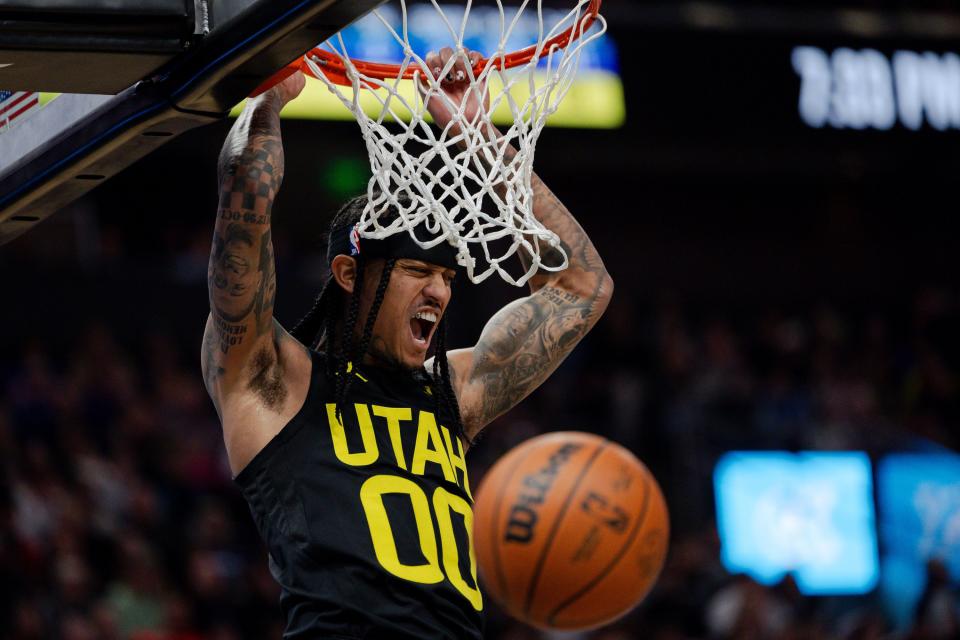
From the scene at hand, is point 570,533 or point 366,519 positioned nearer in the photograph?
point 366,519

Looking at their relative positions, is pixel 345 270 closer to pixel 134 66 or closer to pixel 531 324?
pixel 531 324

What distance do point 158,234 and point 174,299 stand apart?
1.62m

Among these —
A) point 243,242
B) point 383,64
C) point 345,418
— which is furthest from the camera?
point 383,64

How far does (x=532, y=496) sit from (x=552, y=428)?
17.2ft

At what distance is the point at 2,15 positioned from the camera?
2.60 m

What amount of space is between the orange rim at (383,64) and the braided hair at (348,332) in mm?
328

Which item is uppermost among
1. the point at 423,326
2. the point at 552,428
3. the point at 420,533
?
the point at 423,326

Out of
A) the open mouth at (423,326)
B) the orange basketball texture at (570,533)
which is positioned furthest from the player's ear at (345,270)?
the orange basketball texture at (570,533)

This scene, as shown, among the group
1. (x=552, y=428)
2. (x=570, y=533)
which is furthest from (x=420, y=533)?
(x=552, y=428)

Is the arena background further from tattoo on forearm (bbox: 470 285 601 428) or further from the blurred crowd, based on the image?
tattoo on forearm (bbox: 470 285 601 428)

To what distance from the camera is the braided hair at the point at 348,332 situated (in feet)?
11.3

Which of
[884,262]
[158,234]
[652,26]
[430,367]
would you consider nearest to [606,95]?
[652,26]

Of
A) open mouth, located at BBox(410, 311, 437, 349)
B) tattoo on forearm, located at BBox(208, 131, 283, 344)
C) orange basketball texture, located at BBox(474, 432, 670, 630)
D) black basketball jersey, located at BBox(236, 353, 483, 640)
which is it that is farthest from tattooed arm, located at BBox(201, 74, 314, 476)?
orange basketball texture, located at BBox(474, 432, 670, 630)

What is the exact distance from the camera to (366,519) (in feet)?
10.4
